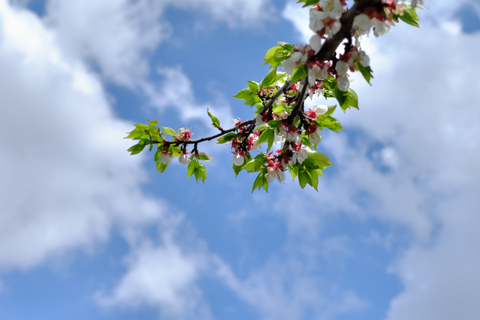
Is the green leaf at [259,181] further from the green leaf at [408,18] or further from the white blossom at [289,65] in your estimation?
the green leaf at [408,18]

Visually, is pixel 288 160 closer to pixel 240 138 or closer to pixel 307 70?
pixel 240 138

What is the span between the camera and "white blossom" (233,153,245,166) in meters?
3.81

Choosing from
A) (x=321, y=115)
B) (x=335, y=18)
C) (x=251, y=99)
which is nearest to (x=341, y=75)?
(x=335, y=18)

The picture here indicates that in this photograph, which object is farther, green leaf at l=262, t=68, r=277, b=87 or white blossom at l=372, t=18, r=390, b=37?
green leaf at l=262, t=68, r=277, b=87

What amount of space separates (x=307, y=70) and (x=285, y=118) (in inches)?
27.8

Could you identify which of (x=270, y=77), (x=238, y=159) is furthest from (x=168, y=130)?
(x=270, y=77)

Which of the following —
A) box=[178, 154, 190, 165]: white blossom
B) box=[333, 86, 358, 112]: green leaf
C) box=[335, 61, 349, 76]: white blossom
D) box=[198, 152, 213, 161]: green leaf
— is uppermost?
box=[198, 152, 213, 161]: green leaf

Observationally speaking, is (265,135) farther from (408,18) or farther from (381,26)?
(408,18)

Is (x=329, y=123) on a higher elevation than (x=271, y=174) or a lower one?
Result: higher

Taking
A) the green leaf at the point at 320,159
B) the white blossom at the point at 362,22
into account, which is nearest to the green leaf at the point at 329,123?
the green leaf at the point at 320,159

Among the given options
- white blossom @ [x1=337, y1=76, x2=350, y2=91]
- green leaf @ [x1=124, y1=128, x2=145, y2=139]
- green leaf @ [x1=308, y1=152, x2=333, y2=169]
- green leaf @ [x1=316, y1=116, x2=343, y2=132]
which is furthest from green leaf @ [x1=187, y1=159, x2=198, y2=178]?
white blossom @ [x1=337, y1=76, x2=350, y2=91]

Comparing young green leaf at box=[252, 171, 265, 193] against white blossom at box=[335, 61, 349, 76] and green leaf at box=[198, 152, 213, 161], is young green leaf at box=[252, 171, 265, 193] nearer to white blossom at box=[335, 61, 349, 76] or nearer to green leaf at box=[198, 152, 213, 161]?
green leaf at box=[198, 152, 213, 161]

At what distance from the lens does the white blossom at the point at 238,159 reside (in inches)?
150

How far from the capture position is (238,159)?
150 inches
